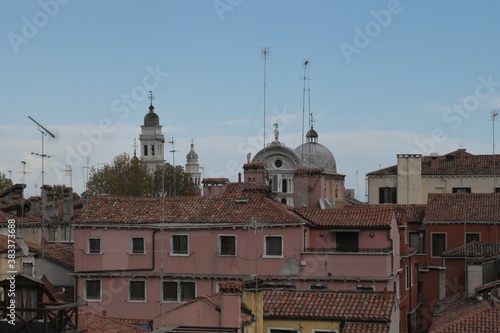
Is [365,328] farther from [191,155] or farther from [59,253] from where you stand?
[191,155]

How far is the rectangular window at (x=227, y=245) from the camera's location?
32031 millimetres

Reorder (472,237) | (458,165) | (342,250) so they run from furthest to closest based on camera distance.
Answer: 1. (458,165)
2. (472,237)
3. (342,250)

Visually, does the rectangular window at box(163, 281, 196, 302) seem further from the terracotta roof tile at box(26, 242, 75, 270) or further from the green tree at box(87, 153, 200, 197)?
the green tree at box(87, 153, 200, 197)

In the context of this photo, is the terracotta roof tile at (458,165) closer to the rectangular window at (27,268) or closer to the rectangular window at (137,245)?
the rectangular window at (137,245)

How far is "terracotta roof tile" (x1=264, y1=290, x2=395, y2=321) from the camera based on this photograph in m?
22.2

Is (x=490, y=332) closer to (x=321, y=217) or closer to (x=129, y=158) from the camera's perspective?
(x=321, y=217)

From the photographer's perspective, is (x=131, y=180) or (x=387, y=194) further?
(x=131, y=180)

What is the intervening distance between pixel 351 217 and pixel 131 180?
49.1 metres

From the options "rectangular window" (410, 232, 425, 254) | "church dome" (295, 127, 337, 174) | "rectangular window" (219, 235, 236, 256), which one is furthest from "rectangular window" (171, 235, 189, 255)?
"church dome" (295, 127, 337, 174)

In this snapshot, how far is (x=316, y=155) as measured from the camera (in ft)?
295

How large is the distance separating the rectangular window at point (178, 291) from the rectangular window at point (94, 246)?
289 centimetres

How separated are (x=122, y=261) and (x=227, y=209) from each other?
167 inches

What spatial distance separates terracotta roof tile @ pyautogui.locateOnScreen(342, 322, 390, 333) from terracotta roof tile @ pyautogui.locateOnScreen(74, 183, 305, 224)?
32.1 ft

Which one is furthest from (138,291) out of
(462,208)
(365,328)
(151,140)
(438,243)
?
(151,140)
